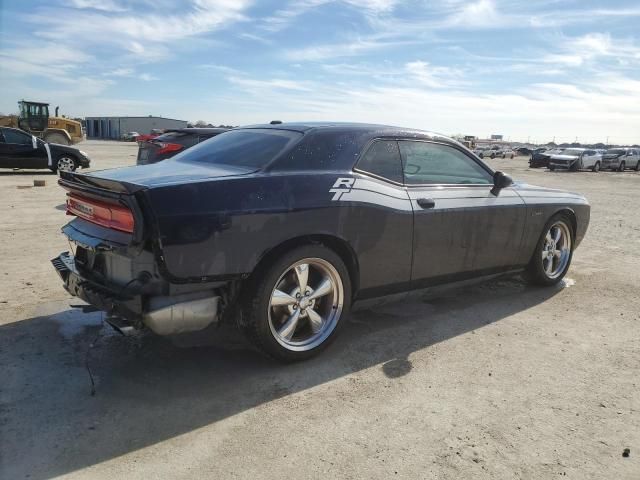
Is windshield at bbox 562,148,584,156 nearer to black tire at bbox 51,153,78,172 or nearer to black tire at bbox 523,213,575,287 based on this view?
black tire at bbox 51,153,78,172

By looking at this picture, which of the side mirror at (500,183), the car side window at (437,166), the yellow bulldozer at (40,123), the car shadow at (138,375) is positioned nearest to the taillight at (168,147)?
the car shadow at (138,375)

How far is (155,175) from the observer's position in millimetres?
3113

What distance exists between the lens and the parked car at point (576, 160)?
31.0 m

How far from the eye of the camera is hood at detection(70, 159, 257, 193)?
2859 millimetres

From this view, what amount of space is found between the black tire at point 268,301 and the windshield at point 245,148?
0.62 m

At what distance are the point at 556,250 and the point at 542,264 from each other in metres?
0.34

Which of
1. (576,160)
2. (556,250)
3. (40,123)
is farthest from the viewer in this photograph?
(576,160)

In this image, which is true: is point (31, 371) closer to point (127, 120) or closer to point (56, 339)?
point (56, 339)

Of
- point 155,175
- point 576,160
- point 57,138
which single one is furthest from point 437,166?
point 576,160

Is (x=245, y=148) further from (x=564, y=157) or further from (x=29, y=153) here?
(x=564, y=157)

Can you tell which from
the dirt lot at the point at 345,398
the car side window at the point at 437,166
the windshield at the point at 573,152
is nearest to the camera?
the dirt lot at the point at 345,398

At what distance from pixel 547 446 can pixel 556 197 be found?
312 centimetres

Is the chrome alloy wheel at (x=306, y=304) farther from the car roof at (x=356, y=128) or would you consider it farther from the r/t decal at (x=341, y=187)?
the car roof at (x=356, y=128)

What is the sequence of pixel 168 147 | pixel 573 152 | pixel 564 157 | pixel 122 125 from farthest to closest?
pixel 122 125 → pixel 573 152 → pixel 564 157 → pixel 168 147
